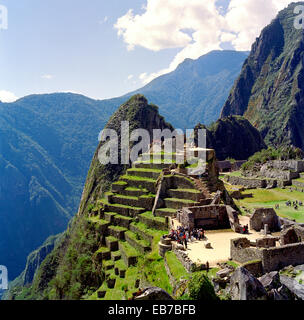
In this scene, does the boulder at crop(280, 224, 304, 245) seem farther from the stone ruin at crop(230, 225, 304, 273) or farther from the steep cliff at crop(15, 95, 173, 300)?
the steep cliff at crop(15, 95, 173, 300)

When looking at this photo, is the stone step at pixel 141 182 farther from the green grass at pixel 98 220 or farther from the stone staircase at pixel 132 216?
the green grass at pixel 98 220

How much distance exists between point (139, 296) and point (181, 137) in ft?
130

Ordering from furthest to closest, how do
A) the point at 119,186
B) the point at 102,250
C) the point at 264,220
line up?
the point at 119,186
the point at 102,250
the point at 264,220

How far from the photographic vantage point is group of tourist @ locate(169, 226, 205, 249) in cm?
1650

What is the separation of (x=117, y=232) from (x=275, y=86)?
157 meters

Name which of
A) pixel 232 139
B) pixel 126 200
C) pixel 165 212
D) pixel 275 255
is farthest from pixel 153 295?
pixel 232 139

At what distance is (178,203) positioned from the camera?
22.8m

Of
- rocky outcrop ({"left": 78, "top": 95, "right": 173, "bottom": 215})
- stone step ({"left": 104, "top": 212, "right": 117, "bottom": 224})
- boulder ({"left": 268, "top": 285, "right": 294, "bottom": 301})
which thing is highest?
rocky outcrop ({"left": 78, "top": 95, "right": 173, "bottom": 215})

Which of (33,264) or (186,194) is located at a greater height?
(186,194)

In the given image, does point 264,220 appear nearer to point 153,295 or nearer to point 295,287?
point 295,287

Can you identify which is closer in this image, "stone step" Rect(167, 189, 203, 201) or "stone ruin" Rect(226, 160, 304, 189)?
"stone step" Rect(167, 189, 203, 201)

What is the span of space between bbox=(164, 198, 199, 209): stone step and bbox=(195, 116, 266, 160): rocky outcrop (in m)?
97.9

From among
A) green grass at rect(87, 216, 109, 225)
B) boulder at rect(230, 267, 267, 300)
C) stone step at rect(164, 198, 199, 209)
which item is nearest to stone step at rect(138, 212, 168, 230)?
stone step at rect(164, 198, 199, 209)

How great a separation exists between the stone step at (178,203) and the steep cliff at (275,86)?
126 meters
